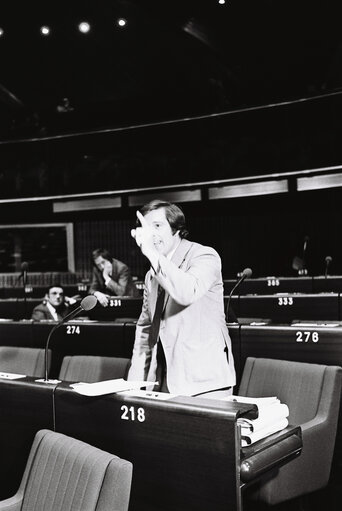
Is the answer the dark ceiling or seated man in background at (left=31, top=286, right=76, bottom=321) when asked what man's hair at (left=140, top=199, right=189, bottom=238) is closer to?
seated man in background at (left=31, top=286, right=76, bottom=321)

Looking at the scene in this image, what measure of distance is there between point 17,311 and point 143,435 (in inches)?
225

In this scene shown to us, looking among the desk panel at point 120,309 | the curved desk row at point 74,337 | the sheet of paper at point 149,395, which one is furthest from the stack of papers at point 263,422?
the desk panel at point 120,309

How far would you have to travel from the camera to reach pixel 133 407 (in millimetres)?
2016

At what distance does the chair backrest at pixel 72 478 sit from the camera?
1.63 metres

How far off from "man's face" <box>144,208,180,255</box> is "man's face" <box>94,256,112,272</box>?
13.3 ft

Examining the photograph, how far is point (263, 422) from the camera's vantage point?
6.36 feet

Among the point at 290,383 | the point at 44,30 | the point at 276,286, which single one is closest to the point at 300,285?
the point at 276,286

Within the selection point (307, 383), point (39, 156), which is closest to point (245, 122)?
point (39, 156)

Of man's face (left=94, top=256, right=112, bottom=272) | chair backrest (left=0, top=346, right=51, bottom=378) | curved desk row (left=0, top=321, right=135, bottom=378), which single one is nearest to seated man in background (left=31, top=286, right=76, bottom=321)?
man's face (left=94, top=256, right=112, bottom=272)

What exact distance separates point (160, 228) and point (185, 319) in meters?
0.36

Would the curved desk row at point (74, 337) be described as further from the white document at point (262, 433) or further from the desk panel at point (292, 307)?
the white document at point (262, 433)

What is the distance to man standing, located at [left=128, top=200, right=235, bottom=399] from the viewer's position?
2275 millimetres

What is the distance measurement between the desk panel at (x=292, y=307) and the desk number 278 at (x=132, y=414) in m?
3.51

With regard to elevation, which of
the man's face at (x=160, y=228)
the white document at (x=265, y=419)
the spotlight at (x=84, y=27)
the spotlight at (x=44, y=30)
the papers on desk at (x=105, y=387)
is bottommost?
the white document at (x=265, y=419)
